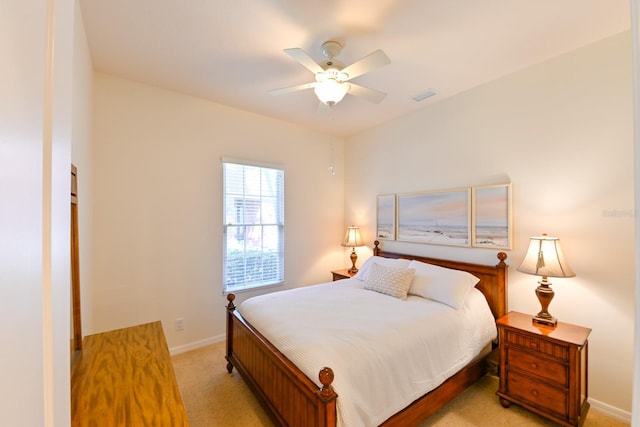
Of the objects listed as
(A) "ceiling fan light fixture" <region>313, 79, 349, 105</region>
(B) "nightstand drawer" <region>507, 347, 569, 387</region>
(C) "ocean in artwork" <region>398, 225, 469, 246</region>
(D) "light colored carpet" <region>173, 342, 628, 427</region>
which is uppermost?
(A) "ceiling fan light fixture" <region>313, 79, 349, 105</region>

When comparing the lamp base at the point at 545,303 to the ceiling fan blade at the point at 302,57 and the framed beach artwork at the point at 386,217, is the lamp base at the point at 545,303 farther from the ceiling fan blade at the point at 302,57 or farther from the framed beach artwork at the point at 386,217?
the ceiling fan blade at the point at 302,57

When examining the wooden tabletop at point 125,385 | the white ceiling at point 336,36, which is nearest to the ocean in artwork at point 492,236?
the white ceiling at point 336,36

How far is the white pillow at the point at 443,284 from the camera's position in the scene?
2471mm

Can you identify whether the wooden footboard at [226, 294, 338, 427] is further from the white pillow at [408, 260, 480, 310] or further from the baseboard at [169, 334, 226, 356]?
the white pillow at [408, 260, 480, 310]

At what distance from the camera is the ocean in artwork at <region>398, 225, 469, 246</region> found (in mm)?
2957

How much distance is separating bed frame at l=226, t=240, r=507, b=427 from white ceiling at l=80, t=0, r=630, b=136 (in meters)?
1.81

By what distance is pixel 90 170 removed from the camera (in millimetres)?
2395

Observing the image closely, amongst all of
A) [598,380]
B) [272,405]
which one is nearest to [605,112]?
[598,380]

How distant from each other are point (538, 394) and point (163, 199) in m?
3.74

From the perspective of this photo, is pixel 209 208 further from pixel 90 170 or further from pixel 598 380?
pixel 598 380

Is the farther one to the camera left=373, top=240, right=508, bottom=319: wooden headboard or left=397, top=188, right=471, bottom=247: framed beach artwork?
left=397, top=188, right=471, bottom=247: framed beach artwork

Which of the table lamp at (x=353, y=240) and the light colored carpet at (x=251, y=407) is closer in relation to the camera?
the light colored carpet at (x=251, y=407)

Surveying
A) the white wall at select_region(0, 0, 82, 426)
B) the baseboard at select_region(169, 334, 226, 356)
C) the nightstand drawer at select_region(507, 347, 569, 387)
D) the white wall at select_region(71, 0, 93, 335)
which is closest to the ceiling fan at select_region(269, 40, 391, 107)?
the white wall at select_region(71, 0, 93, 335)

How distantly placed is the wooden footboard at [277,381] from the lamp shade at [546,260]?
1.87 meters
